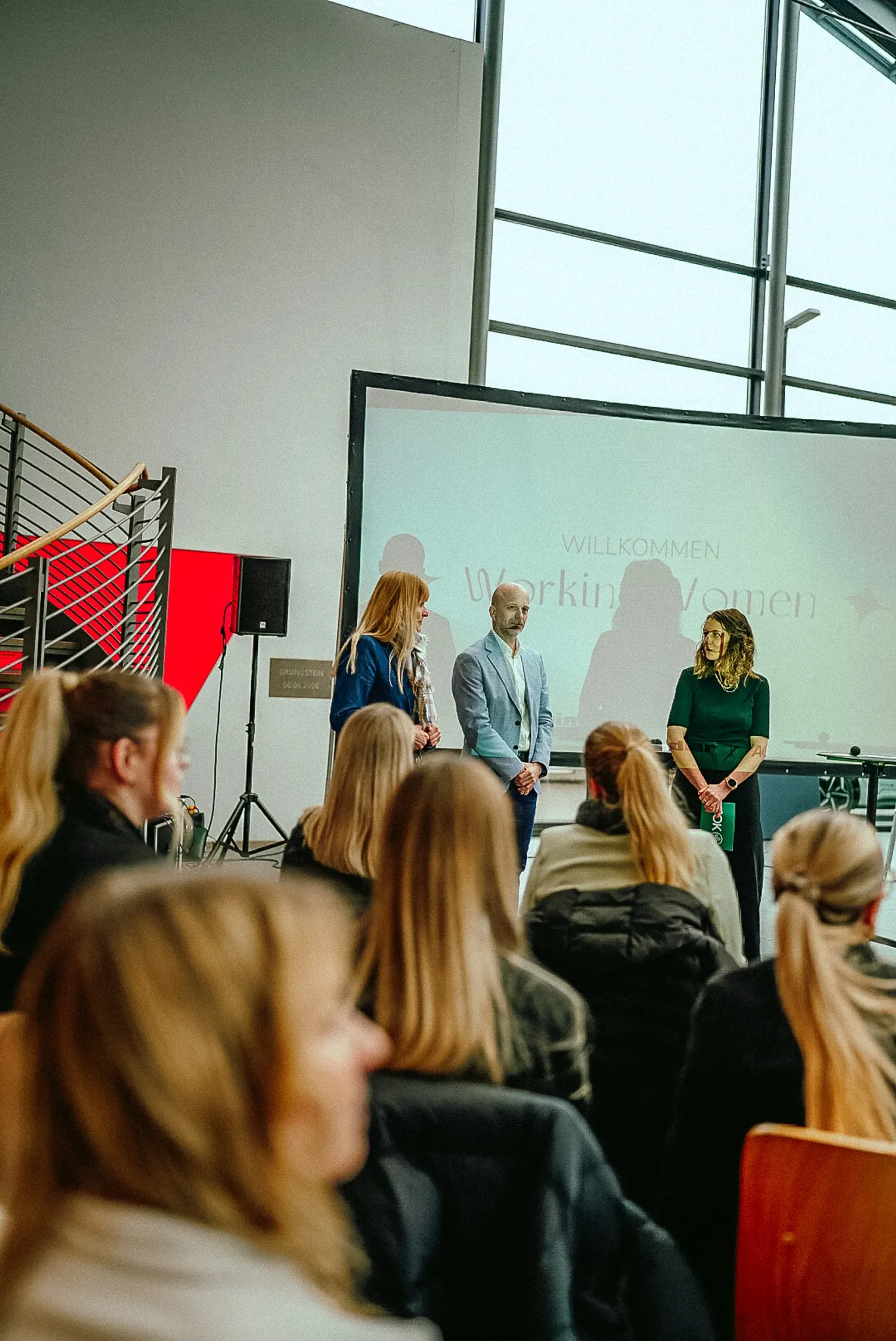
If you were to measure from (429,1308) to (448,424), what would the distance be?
15.8 feet

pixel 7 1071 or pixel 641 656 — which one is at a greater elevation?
pixel 641 656

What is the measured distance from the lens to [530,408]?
18.7ft

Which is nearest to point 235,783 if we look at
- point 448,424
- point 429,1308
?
point 448,424

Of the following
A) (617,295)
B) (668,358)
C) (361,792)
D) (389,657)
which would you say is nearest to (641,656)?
(389,657)

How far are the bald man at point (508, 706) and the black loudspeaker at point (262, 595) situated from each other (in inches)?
83.8

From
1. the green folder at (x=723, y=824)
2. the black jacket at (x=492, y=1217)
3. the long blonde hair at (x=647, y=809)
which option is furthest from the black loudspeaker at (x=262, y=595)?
the black jacket at (x=492, y=1217)

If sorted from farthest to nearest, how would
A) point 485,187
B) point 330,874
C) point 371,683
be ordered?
1. point 485,187
2. point 371,683
3. point 330,874

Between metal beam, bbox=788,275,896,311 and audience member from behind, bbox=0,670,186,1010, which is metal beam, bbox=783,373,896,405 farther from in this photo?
audience member from behind, bbox=0,670,186,1010

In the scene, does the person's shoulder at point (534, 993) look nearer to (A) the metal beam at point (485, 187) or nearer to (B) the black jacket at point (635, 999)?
(B) the black jacket at point (635, 999)

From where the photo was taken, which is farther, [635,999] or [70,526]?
[70,526]

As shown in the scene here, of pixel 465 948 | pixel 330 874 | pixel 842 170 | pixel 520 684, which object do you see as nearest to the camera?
pixel 465 948

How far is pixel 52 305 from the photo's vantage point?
6.40 metres

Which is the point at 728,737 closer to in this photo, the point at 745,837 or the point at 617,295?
the point at 745,837

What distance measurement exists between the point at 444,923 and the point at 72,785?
34.4 inches
